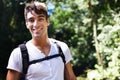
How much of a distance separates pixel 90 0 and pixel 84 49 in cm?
1947

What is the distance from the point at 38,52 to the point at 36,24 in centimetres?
19

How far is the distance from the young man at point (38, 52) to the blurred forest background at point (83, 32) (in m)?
11.6

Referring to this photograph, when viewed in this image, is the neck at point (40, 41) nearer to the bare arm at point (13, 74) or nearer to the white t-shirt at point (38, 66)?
the white t-shirt at point (38, 66)

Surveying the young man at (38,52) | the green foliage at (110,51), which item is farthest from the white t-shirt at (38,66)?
the green foliage at (110,51)

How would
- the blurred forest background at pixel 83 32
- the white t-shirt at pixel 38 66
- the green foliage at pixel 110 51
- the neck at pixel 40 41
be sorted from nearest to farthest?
the white t-shirt at pixel 38 66 < the neck at pixel 40 41 < the green foliage at pixel 110 51 < the blurred forest background at pixel 83 32

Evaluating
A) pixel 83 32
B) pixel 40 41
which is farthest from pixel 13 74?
pixel 83 32

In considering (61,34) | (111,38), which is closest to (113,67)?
(111,38)

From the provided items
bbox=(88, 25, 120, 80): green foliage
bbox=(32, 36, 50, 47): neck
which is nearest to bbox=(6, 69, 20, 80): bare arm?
bbox=(32, 36, 50, 47): neck

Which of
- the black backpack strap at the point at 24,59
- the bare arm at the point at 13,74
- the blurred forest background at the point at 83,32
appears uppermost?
the black backpack strap at the point at 24,59

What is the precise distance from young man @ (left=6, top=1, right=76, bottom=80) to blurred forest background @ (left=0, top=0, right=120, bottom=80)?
11.6m

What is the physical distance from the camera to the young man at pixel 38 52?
2.57 meters

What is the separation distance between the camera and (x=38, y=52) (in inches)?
104

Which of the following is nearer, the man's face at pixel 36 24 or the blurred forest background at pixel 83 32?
the man's face at pixel 36 24

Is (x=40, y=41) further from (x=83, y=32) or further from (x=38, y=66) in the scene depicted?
(x=83, y=32)
